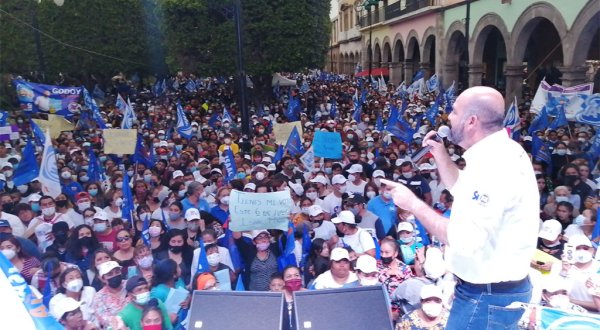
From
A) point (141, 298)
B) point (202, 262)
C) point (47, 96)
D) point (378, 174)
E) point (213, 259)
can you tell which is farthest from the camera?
point (47, 96)

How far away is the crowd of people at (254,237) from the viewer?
16.3ft

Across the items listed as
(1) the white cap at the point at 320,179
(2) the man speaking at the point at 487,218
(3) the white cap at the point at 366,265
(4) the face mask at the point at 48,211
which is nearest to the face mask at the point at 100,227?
(4) the face mask at the point at 48,211

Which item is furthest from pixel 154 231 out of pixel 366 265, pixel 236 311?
pixel 236 311

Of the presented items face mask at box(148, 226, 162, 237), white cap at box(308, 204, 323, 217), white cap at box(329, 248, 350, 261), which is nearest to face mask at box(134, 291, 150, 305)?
white cap at box(329, 248, 350, 261)

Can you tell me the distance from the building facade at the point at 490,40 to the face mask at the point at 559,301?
43.0 ft

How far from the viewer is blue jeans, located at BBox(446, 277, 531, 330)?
2.32 meters

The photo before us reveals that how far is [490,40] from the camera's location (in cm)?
2959

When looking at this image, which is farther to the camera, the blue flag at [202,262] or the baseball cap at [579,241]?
the blue flag at [202,262]

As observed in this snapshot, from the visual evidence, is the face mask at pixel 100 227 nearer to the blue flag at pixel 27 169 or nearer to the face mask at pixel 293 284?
the blue flag at pixel 27 169

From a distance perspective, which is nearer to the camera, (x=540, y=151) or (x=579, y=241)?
(x=579, y=241)

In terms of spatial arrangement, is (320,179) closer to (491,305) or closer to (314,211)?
(314,211)

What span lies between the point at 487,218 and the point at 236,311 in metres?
1.70

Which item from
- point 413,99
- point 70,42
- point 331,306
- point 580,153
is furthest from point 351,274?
point 70,42

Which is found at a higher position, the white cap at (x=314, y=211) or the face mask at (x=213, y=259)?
the white cap at (x=314, y=211)
